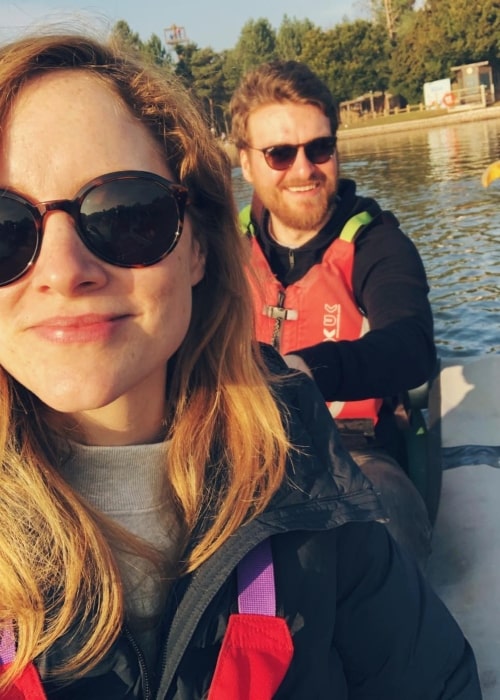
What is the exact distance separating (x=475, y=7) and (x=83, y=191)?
4819cm

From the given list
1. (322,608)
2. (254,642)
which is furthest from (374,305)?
(254,642)

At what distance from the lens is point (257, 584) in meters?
1.28

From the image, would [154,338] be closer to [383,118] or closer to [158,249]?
[158,249]

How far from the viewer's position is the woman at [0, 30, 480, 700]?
117 cm

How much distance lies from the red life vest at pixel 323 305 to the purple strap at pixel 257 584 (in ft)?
5.71

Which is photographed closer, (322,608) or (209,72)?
(322,608)

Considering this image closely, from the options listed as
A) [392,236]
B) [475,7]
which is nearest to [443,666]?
[392,236]

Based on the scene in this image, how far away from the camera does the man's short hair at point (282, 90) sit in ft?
10.5

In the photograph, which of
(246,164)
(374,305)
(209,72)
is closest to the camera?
(374,305)

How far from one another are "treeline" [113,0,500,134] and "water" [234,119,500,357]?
59.9ft

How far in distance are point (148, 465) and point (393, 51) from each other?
171 ft

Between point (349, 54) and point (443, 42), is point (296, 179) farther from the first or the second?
point (349, 54)

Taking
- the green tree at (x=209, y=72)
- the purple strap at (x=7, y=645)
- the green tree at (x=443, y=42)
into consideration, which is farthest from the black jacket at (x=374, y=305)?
the green tree at (x=209, y=72)

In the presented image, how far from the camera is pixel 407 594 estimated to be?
1.51m
